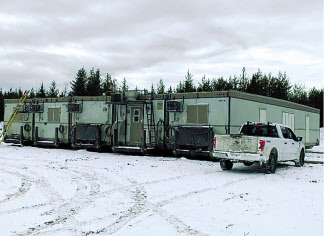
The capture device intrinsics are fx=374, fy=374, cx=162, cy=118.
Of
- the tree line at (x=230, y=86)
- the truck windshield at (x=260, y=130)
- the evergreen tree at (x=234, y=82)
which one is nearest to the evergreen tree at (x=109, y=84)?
the tree line at (x=230, y=86)

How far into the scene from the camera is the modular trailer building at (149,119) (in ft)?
56.7

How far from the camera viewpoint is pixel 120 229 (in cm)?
603

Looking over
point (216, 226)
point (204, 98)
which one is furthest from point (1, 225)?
point (204, 98)

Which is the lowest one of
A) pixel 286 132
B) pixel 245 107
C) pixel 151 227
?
pixel 151 227

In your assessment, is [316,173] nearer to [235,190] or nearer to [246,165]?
[246,165]

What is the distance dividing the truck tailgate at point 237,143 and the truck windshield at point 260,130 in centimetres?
173

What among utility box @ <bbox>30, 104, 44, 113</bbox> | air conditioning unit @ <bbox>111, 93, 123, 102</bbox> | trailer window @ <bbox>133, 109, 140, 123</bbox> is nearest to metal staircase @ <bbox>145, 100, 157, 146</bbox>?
trailer window @ <bbox>133, 109, 140, 123</bbox>

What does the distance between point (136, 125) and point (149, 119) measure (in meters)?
1.04

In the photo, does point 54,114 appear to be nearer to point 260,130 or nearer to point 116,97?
point 116,97

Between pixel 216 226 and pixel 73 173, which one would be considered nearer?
pixel 216 226

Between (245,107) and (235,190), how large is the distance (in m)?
8.77

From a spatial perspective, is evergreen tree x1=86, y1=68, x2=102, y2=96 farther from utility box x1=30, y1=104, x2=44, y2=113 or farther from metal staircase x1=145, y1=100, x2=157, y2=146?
metal staircase x1=145, y1=100, x2=157, y2=146

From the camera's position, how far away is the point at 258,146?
39.9 feet

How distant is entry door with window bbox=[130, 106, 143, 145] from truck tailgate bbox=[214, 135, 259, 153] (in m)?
7.60
